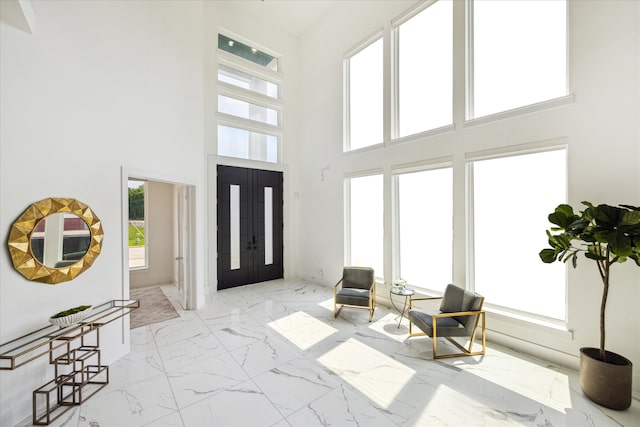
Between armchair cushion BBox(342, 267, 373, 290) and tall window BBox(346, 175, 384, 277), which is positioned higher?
tall window BBox(346, 175, 384, 277)

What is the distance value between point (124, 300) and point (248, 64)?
5.81 meters

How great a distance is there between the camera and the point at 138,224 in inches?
257

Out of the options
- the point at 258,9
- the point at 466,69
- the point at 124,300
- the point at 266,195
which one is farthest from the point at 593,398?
the point at 258,9

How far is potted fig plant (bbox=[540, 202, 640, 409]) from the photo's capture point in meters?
2.18

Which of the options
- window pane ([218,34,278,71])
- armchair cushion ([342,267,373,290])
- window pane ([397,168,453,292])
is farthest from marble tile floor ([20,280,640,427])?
window pane ([218,34,278,71])

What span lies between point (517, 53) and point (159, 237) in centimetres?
805

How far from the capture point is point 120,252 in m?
3.38

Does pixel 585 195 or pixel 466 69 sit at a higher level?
pixel 466 69

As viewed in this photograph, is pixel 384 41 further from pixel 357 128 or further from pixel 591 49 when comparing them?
pixel 591 49

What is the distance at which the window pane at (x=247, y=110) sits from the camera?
6.22 meters

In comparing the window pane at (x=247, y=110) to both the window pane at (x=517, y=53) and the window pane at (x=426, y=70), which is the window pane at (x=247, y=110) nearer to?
the window pane at (x=426, y=70)

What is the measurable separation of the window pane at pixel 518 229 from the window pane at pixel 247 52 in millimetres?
5787

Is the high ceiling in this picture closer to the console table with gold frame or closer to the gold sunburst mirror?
the gold sunburst mirror

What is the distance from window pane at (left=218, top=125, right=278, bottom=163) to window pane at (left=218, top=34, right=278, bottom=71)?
186 centimetres
